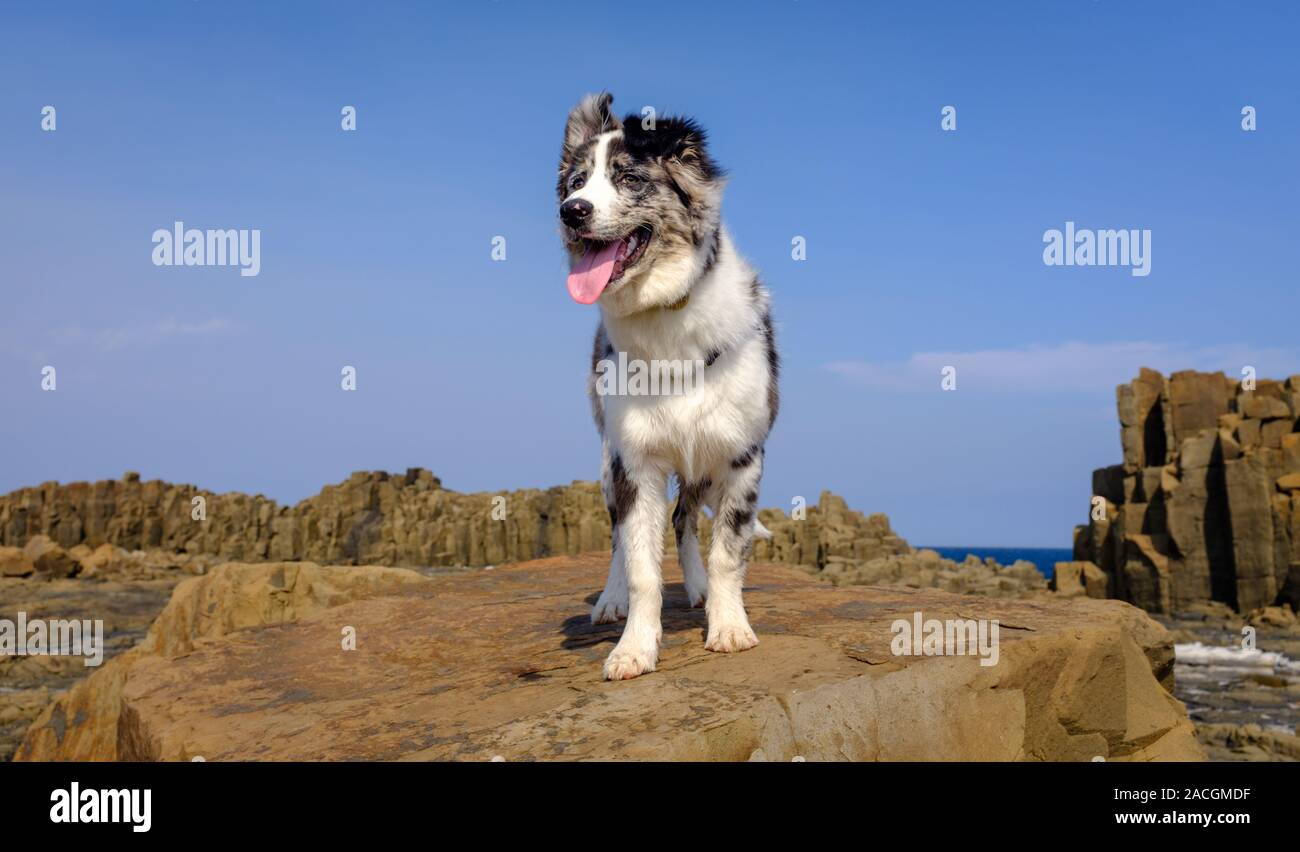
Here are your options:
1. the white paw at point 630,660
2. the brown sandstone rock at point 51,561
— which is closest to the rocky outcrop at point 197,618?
the white paw at point 630,660

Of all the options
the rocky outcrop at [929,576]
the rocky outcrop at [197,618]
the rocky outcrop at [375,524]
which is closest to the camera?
the rocky outcrop at [197,618]

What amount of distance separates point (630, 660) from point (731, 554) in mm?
899

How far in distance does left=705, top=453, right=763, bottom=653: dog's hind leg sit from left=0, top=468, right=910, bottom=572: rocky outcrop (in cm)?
2120

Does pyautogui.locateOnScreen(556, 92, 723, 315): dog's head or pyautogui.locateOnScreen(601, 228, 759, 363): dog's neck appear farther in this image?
pyautogui.locateOnScreen(601, 228, 759, 363): dog's neck

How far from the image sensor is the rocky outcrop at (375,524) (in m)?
45.0

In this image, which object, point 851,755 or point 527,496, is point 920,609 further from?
point 527,496

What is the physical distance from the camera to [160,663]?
7770 mm

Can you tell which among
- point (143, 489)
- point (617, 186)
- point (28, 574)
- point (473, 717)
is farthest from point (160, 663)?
point (143, 489)

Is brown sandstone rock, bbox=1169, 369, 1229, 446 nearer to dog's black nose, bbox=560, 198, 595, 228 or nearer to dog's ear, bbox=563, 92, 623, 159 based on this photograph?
dog's ear, bbox=563, 92, 623, 159

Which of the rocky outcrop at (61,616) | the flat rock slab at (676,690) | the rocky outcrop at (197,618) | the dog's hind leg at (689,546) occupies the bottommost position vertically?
the rocky outcrop at (61,616)

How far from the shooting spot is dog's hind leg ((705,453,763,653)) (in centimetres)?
570

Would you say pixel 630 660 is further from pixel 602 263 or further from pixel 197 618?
pixel 197 618

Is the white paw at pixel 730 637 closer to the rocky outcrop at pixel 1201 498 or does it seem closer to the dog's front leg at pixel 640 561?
the dog's front leg at pixel 640 561

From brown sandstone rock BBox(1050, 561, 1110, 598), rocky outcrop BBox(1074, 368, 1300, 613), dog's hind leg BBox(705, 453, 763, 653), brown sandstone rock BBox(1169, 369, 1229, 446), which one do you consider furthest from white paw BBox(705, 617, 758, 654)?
brown sandstone rock BBox(1169, 369, 1229, 446)
